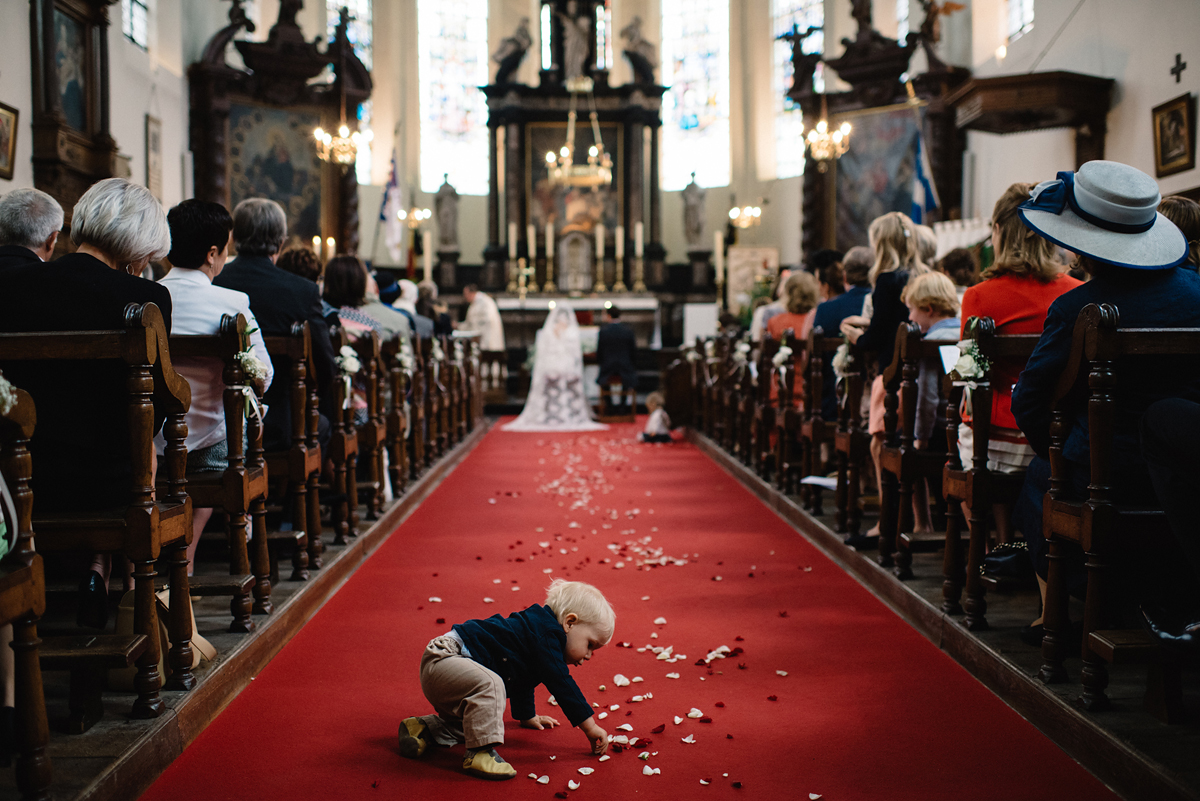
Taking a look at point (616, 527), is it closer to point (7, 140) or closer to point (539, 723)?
point (539, 723)

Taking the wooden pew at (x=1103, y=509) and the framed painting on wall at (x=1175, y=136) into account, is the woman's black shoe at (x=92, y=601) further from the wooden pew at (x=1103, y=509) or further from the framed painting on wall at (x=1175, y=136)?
the framed painting on wall at (x=1175, y=136)

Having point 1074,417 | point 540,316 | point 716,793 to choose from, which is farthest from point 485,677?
point 540,316

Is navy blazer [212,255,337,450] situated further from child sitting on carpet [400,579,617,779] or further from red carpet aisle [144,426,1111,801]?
child sitting on carpet [400,579,617,779]

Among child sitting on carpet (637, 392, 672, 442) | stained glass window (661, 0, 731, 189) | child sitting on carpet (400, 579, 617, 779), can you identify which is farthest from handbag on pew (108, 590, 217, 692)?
stained glass window (661, 0, 731, 189)

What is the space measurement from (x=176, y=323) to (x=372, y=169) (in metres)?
16.3

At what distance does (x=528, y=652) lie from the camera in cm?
254

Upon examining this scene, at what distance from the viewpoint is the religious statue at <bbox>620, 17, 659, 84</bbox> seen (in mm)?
19047

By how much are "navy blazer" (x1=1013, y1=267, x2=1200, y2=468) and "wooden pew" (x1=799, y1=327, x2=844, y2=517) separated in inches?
99.7

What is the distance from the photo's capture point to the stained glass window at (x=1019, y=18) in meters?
12.1

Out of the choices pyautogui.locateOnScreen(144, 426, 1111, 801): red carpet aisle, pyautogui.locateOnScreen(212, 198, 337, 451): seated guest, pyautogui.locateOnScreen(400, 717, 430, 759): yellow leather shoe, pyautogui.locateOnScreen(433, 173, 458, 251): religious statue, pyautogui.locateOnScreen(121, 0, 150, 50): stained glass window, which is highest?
pyautogui.locateOnScreen(121, 0, 150, 50): stained glass window

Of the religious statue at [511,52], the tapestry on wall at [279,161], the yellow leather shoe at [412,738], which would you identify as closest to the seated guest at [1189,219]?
the yellow leather shoe at [412,738]

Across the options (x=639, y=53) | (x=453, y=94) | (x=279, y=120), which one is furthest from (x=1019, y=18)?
(x=453, y=94)

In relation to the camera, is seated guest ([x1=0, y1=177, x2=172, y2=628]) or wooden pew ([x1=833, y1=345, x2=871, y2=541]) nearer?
seated guest ([x1=0, y1=177, x2=172, y2=628])

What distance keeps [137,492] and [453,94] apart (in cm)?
1945
